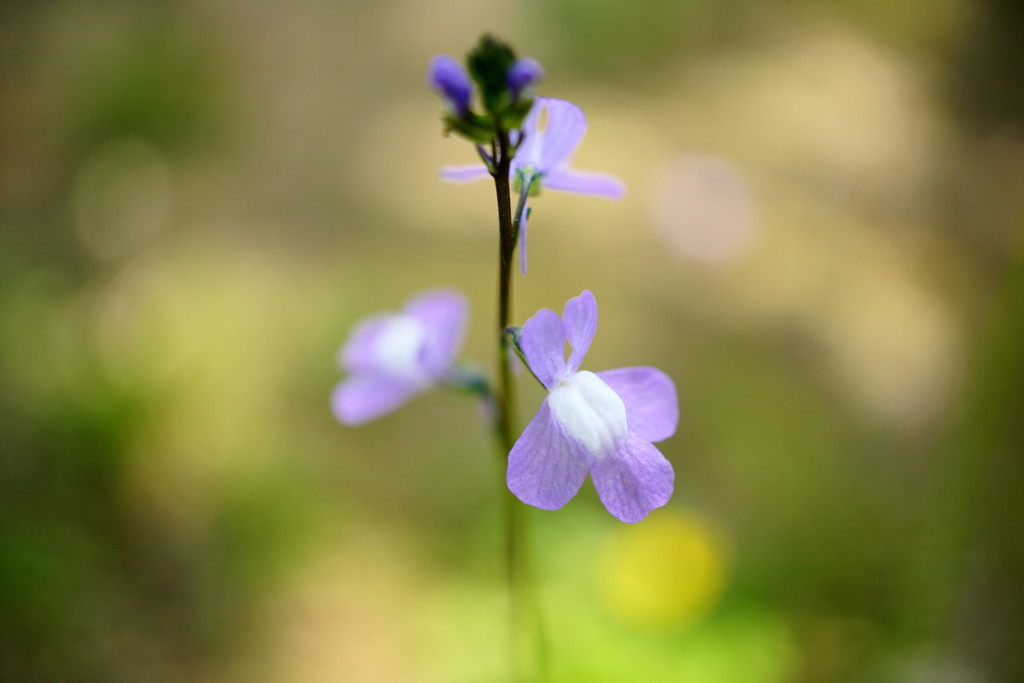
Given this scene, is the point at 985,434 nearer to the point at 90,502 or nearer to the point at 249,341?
the point at 249,341

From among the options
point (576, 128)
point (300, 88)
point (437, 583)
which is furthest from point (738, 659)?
point (300, 88)

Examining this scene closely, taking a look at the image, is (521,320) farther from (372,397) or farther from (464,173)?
(464,173)

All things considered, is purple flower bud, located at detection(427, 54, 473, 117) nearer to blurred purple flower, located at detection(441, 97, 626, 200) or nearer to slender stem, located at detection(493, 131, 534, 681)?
slender stem, located at detection(493, 131, 534, 681)

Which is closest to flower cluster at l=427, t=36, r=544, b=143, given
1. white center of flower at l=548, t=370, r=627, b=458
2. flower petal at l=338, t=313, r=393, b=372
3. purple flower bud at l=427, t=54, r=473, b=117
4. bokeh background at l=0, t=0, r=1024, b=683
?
purple flower bud at l=427, t=54, r=473, b=117

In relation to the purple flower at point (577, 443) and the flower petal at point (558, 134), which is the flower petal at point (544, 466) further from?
the flower petal at point (558, 134)

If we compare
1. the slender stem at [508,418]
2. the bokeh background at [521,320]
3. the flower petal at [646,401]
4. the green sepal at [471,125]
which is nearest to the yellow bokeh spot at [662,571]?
the bokeh background at [521,320]
